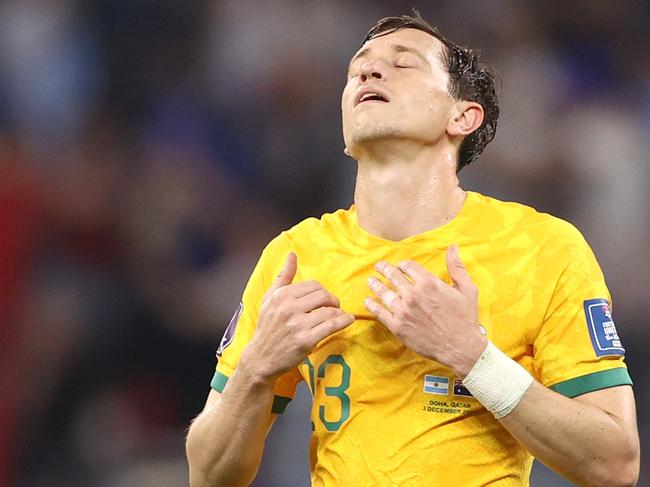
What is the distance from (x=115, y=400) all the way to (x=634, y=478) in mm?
2407

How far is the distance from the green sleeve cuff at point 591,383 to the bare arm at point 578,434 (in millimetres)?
18

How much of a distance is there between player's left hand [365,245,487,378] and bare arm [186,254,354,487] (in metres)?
0.13

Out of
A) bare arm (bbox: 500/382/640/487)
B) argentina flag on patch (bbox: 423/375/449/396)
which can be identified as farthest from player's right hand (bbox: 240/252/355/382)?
bare arm (bbox: 500/382/640/487)

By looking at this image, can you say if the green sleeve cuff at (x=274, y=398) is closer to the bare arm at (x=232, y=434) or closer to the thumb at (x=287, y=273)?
the bare arm at (x=232, y=434)

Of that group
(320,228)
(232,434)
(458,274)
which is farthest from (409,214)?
(232,434)

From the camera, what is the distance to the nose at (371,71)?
2.55m

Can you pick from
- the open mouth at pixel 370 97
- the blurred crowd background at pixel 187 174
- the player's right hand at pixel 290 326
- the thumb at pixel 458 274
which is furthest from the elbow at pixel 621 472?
the blurred crowd background at pixel 187 174

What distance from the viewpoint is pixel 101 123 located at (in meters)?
→ 4.50

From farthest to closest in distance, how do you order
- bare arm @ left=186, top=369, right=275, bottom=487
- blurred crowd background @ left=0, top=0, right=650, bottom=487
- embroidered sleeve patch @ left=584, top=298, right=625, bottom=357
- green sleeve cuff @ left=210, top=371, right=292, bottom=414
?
blurred crowd background @ left=0, top=0, right=650, bottom=487 < green sleeve cuff @ left=210, top=371, right=292, bottom=414 < bare arm @ left=186, top=369, right=275, bottom=487 < embroidered sleeve patch @ left=584, top=298, right=625, bottom=357

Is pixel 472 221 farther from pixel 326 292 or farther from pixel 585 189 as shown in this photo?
pixel 585 189

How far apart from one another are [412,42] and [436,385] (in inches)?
37.3

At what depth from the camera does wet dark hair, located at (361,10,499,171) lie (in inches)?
105

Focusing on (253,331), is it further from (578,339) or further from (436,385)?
(578,339)

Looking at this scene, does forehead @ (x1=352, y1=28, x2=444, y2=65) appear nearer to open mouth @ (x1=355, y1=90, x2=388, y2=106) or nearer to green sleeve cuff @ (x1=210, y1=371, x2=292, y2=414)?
open mouth @ (x1=355, y1=90, x2=388, y2=106)
